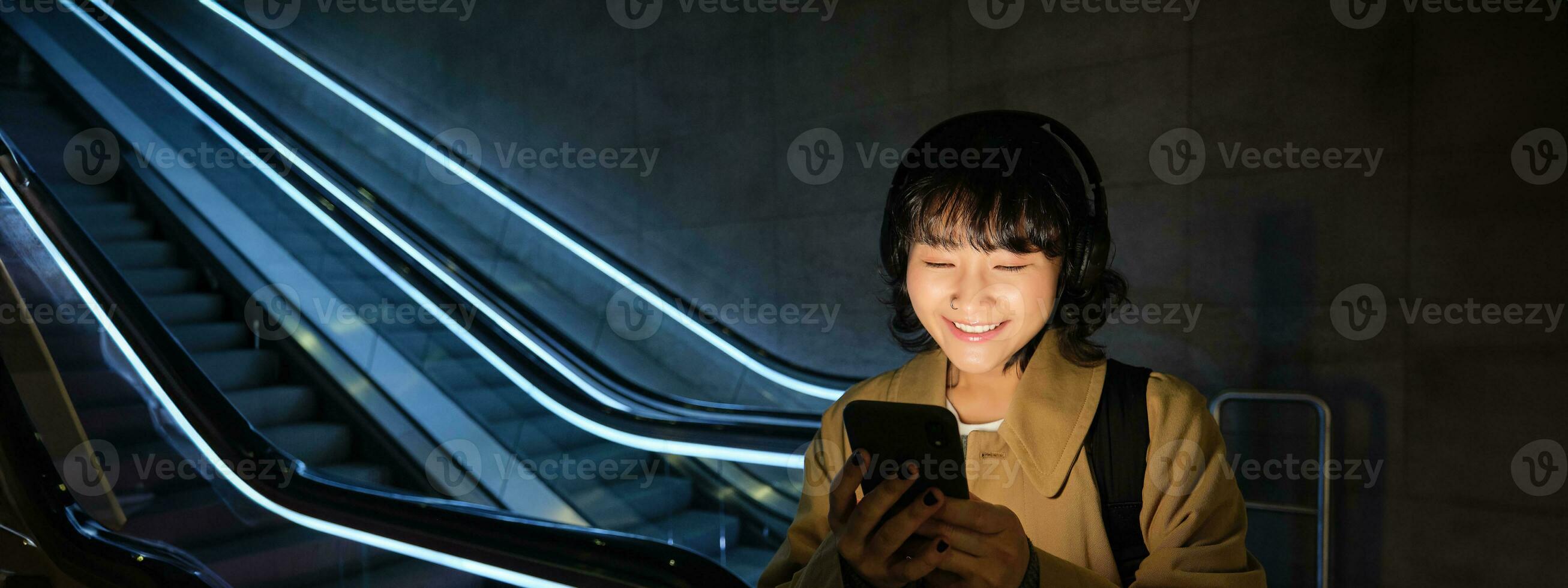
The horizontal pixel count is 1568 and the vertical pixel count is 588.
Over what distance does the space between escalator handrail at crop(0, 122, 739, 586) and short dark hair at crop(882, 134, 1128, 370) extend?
2.88 ft

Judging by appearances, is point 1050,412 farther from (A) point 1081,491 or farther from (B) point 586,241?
(B) point 586,241

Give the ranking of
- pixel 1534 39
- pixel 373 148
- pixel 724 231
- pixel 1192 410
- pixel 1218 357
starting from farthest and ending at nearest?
pixel 373 148, pixel 724 231, pixel 1218 357, pixel 1534 39, pixel 1192 410

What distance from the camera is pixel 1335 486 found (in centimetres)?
320

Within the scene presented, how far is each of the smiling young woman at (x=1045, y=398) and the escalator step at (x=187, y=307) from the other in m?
5.04

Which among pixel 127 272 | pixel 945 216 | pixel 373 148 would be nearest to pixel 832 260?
pixel 945 216

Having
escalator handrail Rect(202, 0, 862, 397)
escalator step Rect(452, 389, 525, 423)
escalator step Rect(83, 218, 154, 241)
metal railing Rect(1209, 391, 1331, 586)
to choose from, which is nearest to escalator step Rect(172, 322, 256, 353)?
escalator step Rect(83, 218, 154, 241)

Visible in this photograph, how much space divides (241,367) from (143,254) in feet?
4.75

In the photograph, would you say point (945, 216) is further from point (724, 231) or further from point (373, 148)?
point (373, 148)

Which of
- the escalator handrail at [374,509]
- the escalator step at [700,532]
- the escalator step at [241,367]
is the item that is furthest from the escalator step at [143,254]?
the escalator step at [700,532]

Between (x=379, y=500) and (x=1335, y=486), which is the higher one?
(x=379, y=500)

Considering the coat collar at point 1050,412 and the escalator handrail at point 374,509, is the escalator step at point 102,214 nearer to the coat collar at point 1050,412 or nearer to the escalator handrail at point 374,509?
the escalator handrail at point 374,509

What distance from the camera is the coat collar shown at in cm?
106

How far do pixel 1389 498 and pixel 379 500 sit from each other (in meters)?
3.54

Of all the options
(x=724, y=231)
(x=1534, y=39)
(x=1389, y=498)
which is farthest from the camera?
(x=724, y=231)
